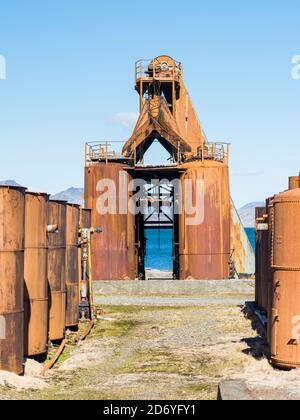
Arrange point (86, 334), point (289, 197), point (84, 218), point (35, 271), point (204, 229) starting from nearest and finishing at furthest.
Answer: point (289, 197)
point (35, 271)
point (86, 334)
point (84, 218)
point (204, 229)

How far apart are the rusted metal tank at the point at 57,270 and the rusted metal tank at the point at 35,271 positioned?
169 centimetres

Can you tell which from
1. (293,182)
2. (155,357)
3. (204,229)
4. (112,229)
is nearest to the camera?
(155,357)

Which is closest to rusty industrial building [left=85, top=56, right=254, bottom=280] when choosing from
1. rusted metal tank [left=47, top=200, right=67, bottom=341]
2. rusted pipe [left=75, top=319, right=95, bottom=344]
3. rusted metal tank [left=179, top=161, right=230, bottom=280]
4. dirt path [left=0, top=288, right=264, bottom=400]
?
rusted metal tank [left=179, top=161, right=230, bottom=280]

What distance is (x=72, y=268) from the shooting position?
68.3ft

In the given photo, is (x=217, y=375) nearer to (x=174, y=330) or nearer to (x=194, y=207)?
(x=174, y=330)

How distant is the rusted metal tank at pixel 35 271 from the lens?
593 inches

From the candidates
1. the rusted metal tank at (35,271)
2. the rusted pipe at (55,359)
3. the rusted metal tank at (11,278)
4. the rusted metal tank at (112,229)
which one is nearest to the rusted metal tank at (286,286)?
the rusted pipe at (55,359)

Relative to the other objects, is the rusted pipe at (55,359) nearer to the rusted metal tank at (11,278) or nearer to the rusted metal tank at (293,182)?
the rusted metal tank at (11,278)

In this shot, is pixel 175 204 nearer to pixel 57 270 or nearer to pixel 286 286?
pixel 57 270

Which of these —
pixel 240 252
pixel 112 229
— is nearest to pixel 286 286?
pixel 112 229

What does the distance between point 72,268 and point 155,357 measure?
18.3ft

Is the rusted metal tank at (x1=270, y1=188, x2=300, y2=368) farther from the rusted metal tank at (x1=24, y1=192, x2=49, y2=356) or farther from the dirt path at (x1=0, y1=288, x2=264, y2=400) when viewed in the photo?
the rusted metal tank at (x1=24, y1=192, x2=49, y2=356)
